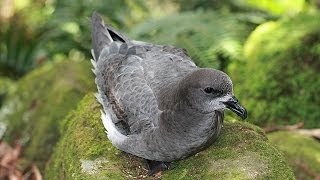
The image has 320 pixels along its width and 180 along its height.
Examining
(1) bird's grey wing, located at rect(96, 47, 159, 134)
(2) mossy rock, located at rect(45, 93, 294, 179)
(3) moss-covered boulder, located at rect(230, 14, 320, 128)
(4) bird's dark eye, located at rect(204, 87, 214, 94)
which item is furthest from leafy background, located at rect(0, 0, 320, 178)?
(4) bird's dark eye, located at rect(204, 87, 214, 94)

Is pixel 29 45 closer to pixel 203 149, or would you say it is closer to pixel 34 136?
pixel 34 136

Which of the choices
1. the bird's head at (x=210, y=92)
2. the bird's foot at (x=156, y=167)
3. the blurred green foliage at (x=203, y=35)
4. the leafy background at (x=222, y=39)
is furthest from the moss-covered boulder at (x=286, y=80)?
the bird's head at (x=210, y=92)

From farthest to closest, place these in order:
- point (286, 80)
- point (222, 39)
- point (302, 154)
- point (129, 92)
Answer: point (222, 39) < point (286, 80) < point (302, 154) < point (129, 92)

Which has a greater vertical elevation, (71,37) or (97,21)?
(97,21)

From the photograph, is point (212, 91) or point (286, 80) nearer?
point (212, 91)

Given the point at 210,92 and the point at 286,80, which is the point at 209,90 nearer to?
the point at 210,92

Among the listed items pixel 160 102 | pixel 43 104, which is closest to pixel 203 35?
pixel 43 104

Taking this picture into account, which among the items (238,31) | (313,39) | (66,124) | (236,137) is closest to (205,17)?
(238,31)

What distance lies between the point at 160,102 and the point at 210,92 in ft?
1.99

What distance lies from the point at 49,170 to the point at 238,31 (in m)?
3.51

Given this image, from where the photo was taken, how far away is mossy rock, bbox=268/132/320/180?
243 inches

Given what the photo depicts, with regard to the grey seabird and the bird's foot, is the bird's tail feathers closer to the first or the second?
the grey seabird

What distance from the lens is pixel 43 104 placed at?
287 inches

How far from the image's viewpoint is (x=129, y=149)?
5.07 m
